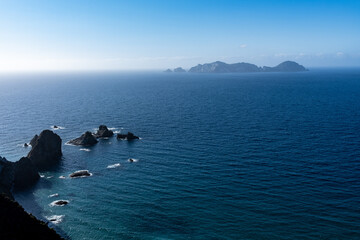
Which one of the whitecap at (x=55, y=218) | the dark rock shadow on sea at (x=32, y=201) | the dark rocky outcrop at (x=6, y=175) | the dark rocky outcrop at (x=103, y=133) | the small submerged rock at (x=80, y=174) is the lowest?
the whitecap at (x=55, y=218)

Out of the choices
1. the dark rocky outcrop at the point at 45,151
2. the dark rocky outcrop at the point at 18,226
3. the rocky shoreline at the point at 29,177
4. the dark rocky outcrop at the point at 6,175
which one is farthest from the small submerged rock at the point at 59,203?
the dark rocky outcrop at the point at 45,151

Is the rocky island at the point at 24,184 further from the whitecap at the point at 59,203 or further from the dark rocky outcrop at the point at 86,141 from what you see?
the dark rocky outcrop at the point at 86,141

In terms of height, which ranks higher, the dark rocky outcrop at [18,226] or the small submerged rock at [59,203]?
the dark rocky outcrop at [18,226]

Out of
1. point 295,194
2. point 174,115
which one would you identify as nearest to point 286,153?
point 295,194

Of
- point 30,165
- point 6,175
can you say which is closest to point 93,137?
point 30,165

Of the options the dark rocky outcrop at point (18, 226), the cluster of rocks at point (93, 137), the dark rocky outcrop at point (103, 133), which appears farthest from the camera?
the dark rocky outcrop at point (103, 133)

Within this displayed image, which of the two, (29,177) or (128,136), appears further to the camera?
(128,136)

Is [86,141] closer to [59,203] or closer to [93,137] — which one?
[93,137]
